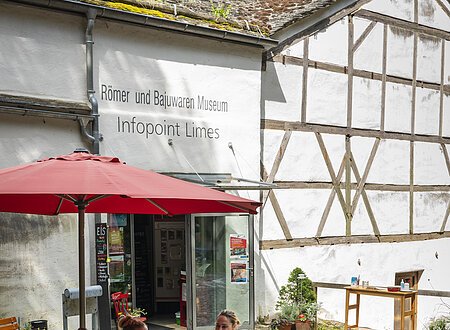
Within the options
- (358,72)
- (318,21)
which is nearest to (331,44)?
(318,21)

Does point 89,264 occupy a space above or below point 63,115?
below

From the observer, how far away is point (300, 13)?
11.0 metres

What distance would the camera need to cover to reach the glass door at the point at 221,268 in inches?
384

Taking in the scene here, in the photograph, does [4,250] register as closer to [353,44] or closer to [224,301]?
[224,301]

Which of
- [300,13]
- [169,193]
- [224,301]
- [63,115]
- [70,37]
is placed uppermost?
[300,13]

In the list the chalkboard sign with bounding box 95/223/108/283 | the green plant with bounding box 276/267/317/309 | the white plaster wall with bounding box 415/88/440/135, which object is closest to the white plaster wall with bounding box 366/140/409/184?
the white plaster wall with bounding box 415/88/440/135

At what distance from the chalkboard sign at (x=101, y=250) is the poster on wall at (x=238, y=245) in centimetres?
225

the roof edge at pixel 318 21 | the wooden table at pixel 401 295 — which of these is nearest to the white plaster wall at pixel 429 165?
the roof edge at pixel 318 21

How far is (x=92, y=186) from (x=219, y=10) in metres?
7.02

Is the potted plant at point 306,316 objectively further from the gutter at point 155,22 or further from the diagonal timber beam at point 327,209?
the gutter at point 155,22

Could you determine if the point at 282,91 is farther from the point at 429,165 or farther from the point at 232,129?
the point at 429,165

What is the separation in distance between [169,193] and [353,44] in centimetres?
864

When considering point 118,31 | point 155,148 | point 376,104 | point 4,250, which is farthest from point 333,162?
point 4,250

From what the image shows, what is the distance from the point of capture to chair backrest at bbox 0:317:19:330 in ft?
24.4
